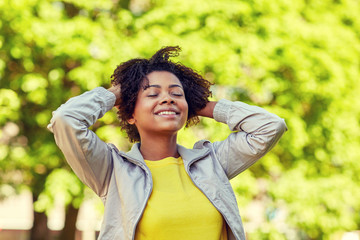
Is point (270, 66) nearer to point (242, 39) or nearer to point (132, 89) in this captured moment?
point (242, 39)

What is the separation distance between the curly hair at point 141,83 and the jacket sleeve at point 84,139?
6.8 inches

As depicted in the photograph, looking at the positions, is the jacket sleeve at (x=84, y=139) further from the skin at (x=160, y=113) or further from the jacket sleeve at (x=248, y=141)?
the jacket sleeve at (x=248, y=141)

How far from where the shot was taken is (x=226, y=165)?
8.25 ft

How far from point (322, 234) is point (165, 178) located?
5757mm

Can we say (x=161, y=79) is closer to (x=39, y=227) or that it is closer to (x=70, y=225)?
(x=70, y=225)

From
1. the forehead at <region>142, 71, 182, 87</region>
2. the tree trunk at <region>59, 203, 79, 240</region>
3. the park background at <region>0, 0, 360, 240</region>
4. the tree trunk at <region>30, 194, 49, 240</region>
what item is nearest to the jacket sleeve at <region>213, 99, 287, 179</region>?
the forehead at <region>142, 71, 182, 87</region>

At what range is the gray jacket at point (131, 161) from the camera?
2.21 metres

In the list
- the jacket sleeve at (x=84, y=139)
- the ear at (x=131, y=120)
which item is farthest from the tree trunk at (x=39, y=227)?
the jacket sleeve at (x=84, y=139)

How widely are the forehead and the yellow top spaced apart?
0.43 meters

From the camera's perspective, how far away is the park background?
660cm

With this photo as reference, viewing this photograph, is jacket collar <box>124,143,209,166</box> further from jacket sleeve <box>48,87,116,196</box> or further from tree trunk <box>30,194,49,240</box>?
tree trunk <box>30,194,49,240</box>

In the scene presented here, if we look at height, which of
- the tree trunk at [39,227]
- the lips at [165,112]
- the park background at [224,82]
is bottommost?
the tree trunk at [39,227]

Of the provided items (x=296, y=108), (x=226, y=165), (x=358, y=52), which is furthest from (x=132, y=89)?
(x=358, y=52)

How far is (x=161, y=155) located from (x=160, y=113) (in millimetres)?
211
